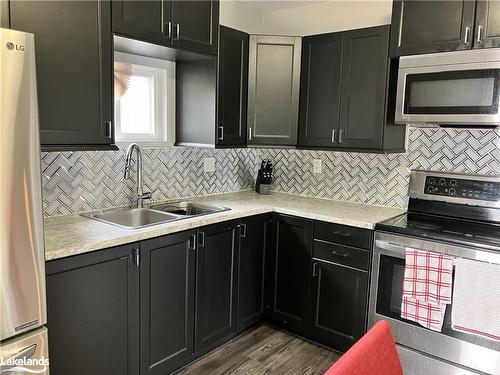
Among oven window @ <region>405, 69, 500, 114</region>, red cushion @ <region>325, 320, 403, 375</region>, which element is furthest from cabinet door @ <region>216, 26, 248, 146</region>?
red cushion @ <region>325, 320, 403, 375</region>

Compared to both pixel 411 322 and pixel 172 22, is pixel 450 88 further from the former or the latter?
pixel 172 22

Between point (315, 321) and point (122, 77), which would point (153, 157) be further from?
point (315, 321)

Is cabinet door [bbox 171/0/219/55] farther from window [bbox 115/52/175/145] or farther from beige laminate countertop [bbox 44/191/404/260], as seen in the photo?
beige laminate countertop [bbox 44/191/404/260]

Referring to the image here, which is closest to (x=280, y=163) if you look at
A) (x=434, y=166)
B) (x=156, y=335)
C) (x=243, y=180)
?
(x=243, y=180)

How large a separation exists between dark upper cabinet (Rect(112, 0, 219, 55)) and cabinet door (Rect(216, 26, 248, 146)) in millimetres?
154

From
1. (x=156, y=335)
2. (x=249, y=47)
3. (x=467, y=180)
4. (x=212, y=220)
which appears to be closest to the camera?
(x=156, y=335)

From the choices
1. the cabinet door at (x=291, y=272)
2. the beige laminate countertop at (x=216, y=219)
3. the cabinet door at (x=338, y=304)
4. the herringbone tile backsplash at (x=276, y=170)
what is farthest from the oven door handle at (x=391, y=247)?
the herringbone tile backsplash at (x=276, y=170)

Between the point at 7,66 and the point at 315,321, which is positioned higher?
the point at 7,66

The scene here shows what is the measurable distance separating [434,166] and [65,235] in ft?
7.78

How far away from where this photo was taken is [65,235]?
6.48ft

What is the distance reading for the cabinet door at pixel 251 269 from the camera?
9.27ft

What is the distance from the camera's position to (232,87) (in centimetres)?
298

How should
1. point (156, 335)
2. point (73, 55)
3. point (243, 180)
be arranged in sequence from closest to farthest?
1. point (73, 55)
2. point (156, 335)
3. point (243, 180)

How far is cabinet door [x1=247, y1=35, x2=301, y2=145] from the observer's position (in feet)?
10.2
